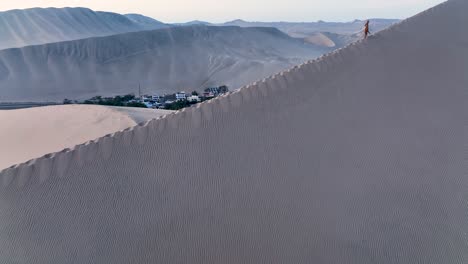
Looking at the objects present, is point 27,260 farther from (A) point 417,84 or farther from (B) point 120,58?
(B) point 120,58

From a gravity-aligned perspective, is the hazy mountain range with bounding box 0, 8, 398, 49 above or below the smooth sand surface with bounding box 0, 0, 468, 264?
below

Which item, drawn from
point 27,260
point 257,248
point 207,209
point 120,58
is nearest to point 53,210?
point 27,260

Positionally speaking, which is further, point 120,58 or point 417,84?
point 120,58

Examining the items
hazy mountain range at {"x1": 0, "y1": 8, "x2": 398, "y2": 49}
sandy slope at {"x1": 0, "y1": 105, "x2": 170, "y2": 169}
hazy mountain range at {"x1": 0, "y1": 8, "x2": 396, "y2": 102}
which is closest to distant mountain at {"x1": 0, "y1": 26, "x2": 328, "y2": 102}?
hazy mountain range at {"x1": 0, "y1": 8, "x2": 396, "y2": 102}

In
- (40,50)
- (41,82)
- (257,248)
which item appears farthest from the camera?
(40,50)

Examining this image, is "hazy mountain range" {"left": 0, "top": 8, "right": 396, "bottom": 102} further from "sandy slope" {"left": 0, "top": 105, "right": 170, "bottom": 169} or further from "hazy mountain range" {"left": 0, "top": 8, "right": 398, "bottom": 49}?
"sandy slope" {"left": 0, "top": 105, "right": 170, "bottom": 169}

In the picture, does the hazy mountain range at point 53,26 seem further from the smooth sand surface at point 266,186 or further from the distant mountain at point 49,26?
the smooth sand surface at point 266,186

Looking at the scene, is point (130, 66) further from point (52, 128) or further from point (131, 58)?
point (52, 128)
